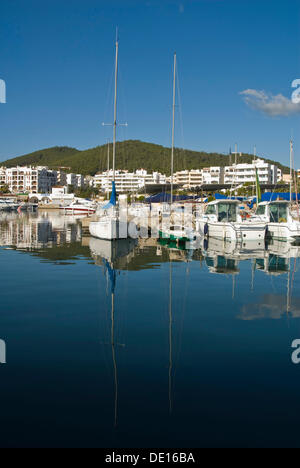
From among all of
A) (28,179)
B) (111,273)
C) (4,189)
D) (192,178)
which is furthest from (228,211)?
(28,179)

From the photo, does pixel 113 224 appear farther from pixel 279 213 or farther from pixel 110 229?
pixel 279 213

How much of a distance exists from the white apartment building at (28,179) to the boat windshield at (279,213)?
162749mm

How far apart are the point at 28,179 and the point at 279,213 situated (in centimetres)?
16634

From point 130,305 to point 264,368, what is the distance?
5174mm

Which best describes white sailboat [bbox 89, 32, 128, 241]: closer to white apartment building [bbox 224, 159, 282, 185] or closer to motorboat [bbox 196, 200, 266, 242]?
motorboat [bbox 196, 200, 266, 242]

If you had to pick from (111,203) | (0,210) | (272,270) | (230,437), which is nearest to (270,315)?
(230,437)

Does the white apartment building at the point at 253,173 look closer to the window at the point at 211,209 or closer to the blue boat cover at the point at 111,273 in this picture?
the window at the point at 211,209

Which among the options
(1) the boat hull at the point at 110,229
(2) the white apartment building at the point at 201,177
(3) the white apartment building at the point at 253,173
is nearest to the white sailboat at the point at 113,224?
(1) the boat hull at the point at 110,229

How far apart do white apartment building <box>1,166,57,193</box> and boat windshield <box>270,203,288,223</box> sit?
16275 centimetres

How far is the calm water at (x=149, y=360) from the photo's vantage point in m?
5.48

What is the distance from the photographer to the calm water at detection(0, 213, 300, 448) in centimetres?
548

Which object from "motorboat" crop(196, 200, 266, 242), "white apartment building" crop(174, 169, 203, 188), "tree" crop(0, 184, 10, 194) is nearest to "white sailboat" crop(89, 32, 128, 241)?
"motorboat" crop(196, 200, 266, 242)

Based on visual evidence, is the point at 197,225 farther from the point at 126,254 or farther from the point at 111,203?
the point at 126,254

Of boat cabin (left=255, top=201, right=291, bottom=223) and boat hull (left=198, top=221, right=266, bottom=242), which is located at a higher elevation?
boat cabin (left=255, top=201, right=291, bottom=223)
